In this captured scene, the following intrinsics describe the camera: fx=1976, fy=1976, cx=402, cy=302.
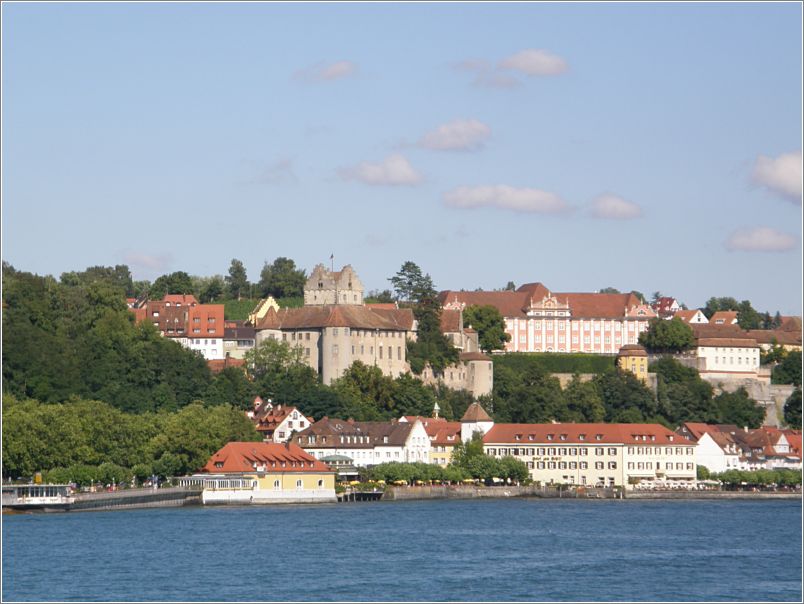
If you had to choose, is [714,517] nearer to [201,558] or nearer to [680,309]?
[201,558]

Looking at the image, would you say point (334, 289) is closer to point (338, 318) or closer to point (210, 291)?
point (338, 318)

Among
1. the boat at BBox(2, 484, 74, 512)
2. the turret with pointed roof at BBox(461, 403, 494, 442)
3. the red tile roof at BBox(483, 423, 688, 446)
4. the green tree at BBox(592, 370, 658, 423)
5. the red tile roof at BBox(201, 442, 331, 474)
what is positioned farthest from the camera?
the green tree at BBox(592, 370, 658, 423)

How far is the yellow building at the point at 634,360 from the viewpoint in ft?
385

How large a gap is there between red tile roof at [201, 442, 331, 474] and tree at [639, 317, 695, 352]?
132 ft

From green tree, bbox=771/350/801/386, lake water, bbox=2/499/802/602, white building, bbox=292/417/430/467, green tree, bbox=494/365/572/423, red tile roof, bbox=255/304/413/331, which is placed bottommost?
lake water, bbox=2/499/802/602

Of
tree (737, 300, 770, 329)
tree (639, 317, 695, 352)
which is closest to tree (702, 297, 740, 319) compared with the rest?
tree (737, 300, 770, 329)

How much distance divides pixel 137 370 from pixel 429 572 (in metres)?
43.2

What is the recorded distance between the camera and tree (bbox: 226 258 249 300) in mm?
141125

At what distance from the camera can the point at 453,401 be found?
4267 inches

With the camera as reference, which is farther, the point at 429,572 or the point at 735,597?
the point at 429,572

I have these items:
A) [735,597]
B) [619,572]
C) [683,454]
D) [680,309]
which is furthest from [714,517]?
[680,309]

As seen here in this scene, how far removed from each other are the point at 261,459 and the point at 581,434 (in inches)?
795

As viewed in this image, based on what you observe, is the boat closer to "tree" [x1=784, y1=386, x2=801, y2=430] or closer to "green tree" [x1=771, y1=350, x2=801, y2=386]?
"tree" [x1=784, y1=386, x2=801, y2=430]

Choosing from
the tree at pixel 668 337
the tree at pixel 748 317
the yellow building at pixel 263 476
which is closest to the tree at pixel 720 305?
the tree at pixel 748 317
